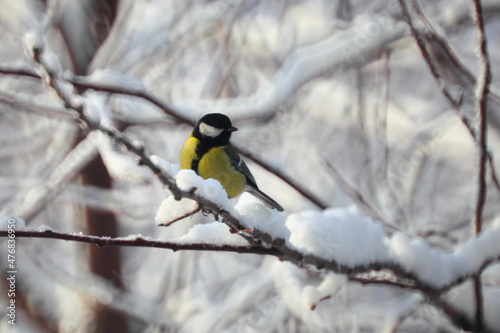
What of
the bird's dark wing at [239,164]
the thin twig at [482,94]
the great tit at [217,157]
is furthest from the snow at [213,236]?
the bird's dark wing at [239,164]

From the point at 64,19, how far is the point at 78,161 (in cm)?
154

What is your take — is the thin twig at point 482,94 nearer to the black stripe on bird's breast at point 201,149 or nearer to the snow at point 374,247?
the snow at point 374,247

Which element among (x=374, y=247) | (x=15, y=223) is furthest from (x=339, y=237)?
(x=15, y=223)

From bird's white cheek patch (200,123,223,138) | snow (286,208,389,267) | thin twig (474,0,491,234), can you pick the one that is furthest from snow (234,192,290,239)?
bird's white cheek patch (200,123,223,138)

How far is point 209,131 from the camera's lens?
7.22 ft

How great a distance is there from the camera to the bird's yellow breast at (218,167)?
2113mm

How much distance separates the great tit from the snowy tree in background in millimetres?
122

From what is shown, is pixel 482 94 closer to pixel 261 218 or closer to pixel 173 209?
pixel 261 218

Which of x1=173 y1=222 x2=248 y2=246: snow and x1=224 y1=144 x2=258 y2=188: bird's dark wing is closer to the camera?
x1=173 y1=222 x2=248 y2=246: snow

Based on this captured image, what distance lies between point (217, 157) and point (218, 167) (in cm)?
6

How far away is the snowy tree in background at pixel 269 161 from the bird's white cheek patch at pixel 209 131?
102 millimetres

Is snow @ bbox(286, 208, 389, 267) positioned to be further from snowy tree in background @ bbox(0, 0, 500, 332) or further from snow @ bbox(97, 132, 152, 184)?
snow @ bbox(97, 132, 152, 184)

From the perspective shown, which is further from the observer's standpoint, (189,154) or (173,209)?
(189,154)

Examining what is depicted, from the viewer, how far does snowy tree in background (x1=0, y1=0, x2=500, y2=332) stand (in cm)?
119
